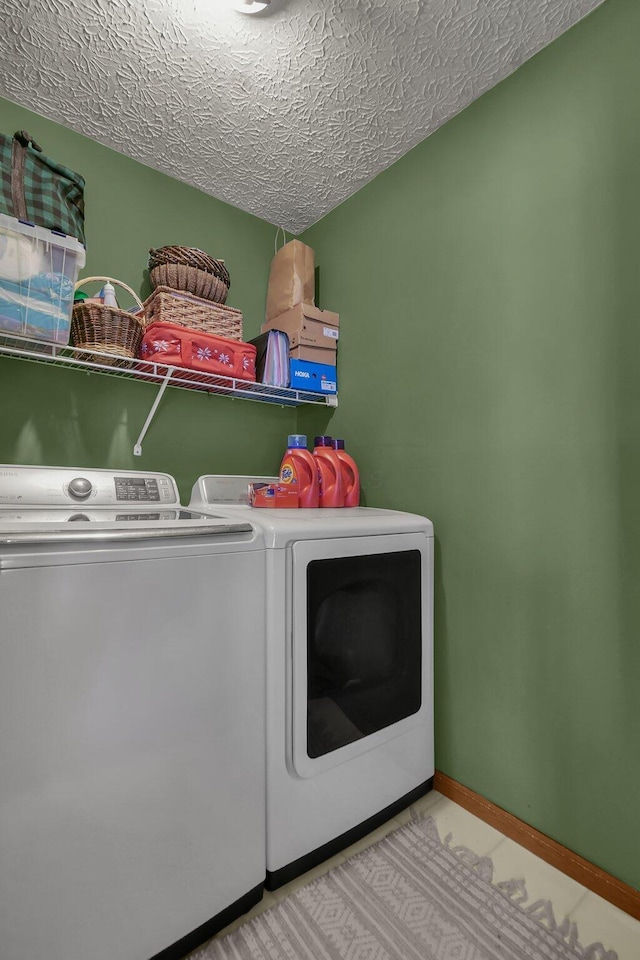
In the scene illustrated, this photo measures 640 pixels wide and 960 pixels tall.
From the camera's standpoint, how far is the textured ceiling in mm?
1460

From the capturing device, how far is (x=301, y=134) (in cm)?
192

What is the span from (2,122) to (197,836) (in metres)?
2.46

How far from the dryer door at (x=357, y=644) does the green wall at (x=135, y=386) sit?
96 centimetres

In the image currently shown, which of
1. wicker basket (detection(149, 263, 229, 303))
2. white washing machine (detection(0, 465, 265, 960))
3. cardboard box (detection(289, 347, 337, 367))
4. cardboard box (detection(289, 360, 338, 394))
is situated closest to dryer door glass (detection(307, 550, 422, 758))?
white washing machine (detection(0, 465, 265, 960))

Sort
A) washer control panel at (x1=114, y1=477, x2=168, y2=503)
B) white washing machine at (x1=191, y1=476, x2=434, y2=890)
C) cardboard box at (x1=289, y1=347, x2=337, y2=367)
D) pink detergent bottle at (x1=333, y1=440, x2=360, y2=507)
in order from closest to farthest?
white washing machine at (x1=191, y1=476, x2=434, y2=890) → washer control panel at (x1=114, y1=477, x2=168, y2=503) → pink detergent bottle at (x1=333, y1=440, x2=360, y2=507) → cardboard box at (x1=289, y1=347, x2=337, y2=367)

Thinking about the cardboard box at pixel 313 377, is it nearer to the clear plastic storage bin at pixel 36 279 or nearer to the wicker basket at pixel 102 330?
the wicker basket at pixel 102 330

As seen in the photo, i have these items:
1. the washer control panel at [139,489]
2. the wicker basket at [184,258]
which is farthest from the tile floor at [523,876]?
the wicker basket at [184,258]

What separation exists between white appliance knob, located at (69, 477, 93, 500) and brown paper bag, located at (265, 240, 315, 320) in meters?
1.25

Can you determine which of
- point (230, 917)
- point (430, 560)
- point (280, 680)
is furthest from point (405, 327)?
point (230, 917)

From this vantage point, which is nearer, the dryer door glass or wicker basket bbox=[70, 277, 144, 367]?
the dryer door glass

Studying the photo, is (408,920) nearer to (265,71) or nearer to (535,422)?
(535,422)

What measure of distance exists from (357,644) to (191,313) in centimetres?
143

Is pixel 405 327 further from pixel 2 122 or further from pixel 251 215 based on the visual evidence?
pixel 2 122

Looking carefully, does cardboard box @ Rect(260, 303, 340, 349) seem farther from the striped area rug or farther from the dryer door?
the striped area rug
